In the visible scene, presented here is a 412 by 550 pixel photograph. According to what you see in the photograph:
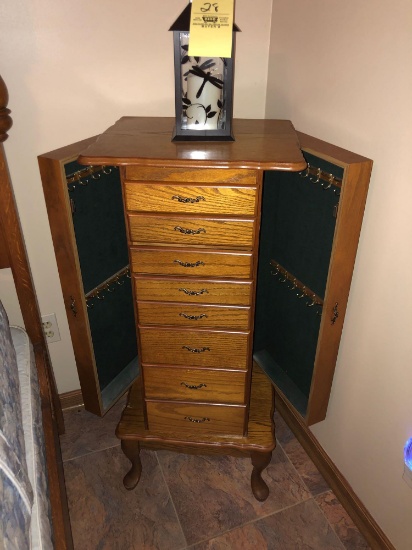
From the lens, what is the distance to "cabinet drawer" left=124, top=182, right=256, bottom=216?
1.13 metres

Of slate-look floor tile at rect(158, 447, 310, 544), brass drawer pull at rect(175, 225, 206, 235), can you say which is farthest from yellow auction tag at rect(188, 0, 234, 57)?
slate-look floor tile at rect(158, 447, 310, 544)

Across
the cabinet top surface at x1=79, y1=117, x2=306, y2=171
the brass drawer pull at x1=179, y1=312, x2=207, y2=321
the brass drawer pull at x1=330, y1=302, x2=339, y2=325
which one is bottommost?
the brass drawer pull at x1=330, y1=302, x2=339, y2=325

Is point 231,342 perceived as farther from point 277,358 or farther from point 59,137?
point 59,137

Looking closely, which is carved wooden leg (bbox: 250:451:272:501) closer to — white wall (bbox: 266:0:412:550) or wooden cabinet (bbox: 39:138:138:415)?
white wall (bbox: 266:0:412:550)

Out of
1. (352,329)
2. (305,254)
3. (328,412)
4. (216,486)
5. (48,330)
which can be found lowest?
(216,486)

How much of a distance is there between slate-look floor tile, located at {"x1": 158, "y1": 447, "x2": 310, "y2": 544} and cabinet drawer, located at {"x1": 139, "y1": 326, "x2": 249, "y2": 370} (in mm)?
652

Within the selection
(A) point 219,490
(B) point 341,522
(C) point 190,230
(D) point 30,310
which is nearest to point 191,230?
(C) point 190,230

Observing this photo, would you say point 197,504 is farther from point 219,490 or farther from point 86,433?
point 86,433

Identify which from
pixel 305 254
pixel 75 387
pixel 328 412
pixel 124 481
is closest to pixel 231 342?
pixel 305 254

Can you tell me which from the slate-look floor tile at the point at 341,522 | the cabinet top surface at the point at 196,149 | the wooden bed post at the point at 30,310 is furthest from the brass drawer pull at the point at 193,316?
the slate-look floor tile at the point at 341,522

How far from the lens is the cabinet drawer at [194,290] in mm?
1268

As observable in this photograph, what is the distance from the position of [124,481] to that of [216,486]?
374mm

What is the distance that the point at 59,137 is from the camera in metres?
1.53

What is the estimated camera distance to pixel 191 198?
3.76 feet
